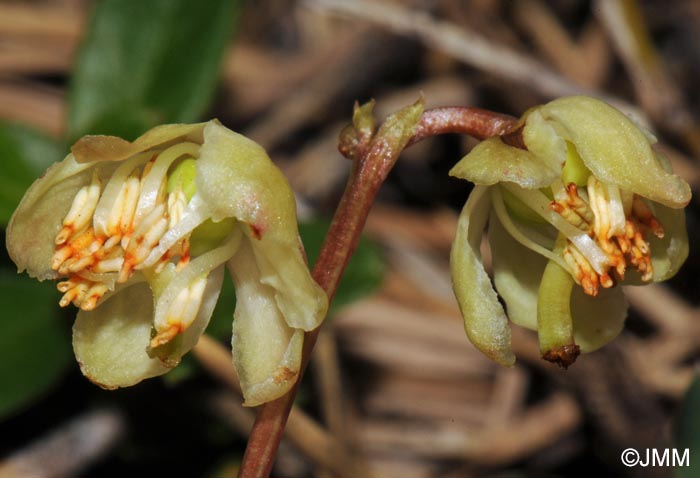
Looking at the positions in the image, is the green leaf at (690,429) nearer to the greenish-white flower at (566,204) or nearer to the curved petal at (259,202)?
the greenish-white flower at (566,204)

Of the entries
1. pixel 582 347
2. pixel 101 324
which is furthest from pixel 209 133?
pixel 582 347

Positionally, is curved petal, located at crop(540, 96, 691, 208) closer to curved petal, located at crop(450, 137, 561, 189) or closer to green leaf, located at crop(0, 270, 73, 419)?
curved petal, located at crop(450, 137, 561, 189)

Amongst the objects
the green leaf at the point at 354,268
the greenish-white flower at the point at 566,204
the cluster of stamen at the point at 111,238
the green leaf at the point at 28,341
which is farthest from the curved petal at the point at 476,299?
the green leaf at the point at 28,341

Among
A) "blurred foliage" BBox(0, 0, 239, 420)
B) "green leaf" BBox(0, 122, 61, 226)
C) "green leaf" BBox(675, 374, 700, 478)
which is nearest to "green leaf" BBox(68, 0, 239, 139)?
"blurred foliage" BBox(0, 0, 239, 420)

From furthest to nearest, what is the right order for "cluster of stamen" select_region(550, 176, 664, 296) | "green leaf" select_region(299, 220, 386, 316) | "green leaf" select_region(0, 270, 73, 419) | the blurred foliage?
the blurred foliage → "green leaf" select_region(299, 220, 386, 316) → "green leaf" select_region(0, 270, 73, 419) → "cluster of stamen" select_region(550, 176, 664, 296)

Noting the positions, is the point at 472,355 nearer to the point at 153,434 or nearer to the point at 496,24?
the point at 153,434

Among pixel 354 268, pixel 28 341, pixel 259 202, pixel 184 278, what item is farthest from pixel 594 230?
pixel 28 341
